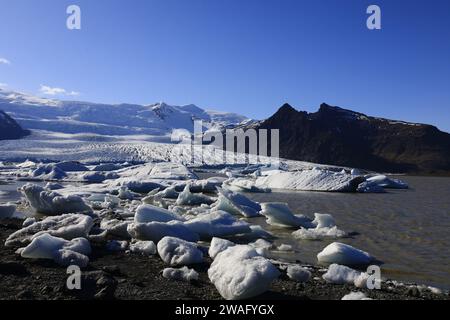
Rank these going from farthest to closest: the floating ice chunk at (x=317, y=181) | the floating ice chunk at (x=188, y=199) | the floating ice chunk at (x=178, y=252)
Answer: the floating ice chunk at (x=317, y=181), the floating ice chunk at (x=188, y=199), the floating ice chunk at (x=178, y=252)

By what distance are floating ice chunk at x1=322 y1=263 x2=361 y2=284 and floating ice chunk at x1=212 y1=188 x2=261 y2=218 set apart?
603 cm

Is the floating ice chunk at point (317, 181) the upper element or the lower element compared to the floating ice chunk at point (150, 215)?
lower

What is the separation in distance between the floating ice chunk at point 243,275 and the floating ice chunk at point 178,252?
3.16 feet

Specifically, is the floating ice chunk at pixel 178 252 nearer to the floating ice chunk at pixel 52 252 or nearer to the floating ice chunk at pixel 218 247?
the floating ice chunk at pixel 218 247

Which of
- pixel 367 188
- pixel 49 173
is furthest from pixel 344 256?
pixel 49 173

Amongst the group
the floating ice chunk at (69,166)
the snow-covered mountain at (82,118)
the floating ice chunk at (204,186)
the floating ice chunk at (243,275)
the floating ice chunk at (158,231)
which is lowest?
the floating ice chunk at (69,166)

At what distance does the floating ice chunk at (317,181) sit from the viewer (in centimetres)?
2123

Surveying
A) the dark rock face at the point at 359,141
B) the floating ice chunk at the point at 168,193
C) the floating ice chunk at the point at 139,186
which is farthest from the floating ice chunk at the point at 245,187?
the dark rock face at the point at 359,141

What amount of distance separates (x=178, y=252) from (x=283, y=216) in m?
4.21

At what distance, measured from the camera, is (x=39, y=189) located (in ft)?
37.0

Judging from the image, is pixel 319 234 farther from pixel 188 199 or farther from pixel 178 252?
pixel 188 199

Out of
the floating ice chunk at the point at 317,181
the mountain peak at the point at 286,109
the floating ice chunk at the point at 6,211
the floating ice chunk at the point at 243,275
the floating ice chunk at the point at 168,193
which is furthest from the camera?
the mountain peak at the point at 286,109

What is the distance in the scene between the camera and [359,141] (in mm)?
85125
